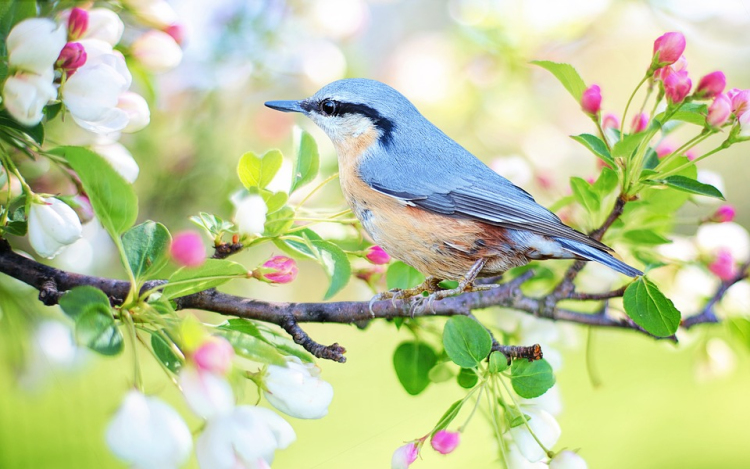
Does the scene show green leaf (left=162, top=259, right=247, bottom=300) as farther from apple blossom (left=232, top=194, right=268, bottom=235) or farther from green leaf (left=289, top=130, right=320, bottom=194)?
green leaf (left=289, top=130, right=320, bottom=194)

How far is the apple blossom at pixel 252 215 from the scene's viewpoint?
634 mm

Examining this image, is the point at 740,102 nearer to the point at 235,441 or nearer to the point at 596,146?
the point at 596,146

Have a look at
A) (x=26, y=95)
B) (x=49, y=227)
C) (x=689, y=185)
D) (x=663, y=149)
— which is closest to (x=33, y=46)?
(x=26, y=95)

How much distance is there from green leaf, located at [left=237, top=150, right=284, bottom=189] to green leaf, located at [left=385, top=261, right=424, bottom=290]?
0.20 metres

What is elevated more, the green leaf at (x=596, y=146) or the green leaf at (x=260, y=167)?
the green leaf at (x=596, y=146)

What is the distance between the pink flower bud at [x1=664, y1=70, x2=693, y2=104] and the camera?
25.1 inches

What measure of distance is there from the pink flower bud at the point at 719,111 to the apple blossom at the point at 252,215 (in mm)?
431

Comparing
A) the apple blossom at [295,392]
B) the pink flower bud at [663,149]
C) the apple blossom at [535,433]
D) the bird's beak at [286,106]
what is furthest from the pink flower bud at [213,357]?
the pink flower bud at [663,149]

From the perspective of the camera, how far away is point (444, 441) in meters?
0.66

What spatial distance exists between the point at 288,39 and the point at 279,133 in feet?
0.62

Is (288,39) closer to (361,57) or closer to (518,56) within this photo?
(361,57)

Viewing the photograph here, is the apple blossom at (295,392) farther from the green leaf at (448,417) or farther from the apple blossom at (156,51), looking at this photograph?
the apple blossom at (156,51)

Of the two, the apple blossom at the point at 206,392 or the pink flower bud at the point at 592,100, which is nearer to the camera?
the apple blossom at the point at 206,392

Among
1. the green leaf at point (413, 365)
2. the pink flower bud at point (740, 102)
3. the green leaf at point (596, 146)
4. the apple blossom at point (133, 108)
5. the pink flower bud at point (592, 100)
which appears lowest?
the green leaf at point (413, 365)
